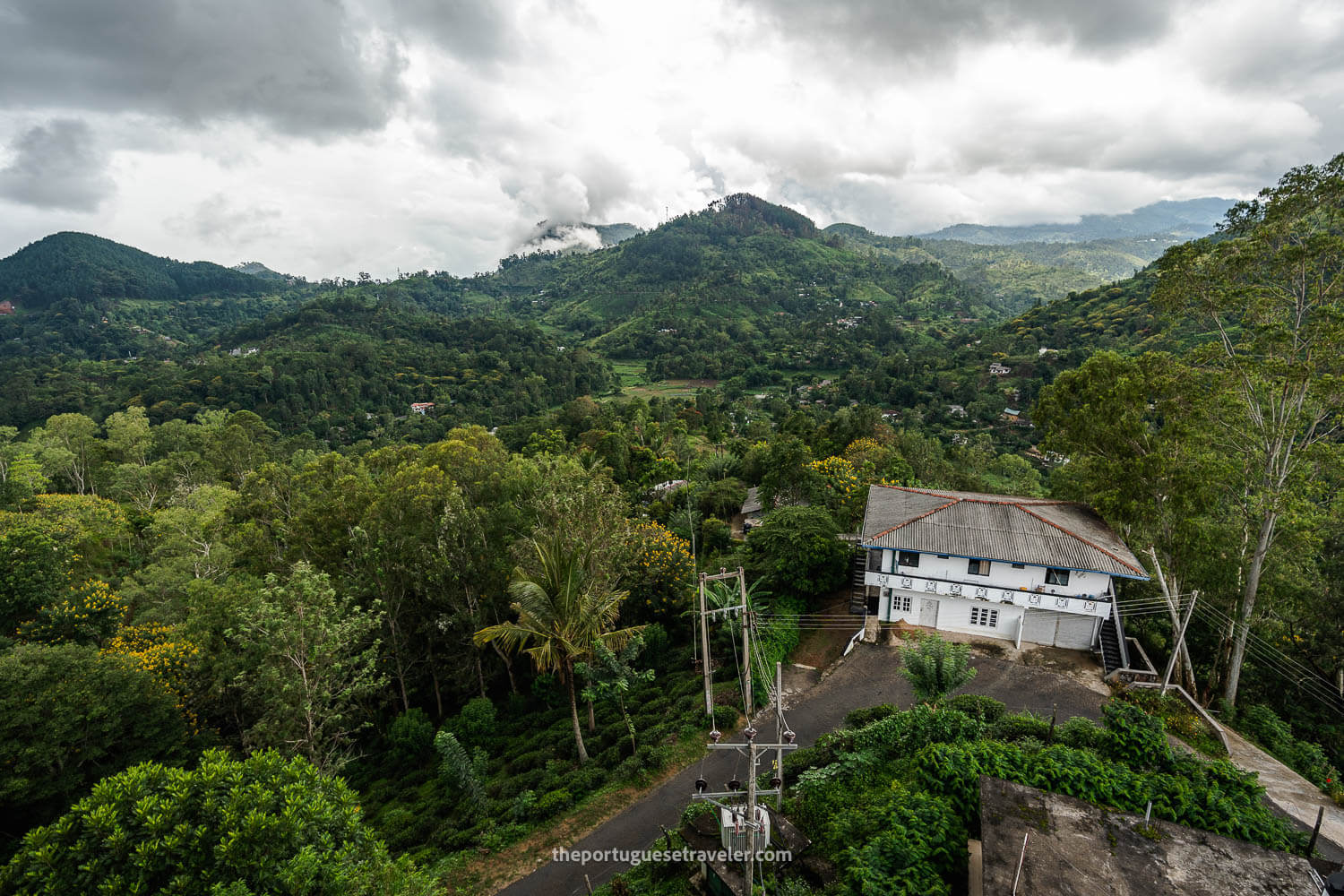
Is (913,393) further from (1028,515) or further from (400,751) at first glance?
(400,751)

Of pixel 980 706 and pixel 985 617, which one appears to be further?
pixel 985 617

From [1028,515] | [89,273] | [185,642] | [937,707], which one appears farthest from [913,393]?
[89,273]

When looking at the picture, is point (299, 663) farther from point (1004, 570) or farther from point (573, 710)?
point (1004, 570)

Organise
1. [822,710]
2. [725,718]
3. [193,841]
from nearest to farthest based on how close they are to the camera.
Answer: [193,841] → [725,718] → [822,710]

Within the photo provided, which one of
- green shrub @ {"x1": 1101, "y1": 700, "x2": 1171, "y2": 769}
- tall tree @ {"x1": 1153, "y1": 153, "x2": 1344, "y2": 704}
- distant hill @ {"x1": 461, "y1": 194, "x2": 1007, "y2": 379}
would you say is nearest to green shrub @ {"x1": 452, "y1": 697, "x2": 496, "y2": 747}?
green shrub @ {"x1": 1101, "y1": 700, "x2": 1171, "y2": 769}

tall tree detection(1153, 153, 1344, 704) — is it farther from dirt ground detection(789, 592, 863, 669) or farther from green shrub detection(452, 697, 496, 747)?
green shrub detection(452, 697, 496, 747)

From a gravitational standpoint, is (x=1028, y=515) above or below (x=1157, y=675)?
above

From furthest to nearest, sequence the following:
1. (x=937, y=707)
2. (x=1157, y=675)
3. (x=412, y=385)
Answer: (x=412, y=385)
(x=1157, y=675)
(x=937, y=707)

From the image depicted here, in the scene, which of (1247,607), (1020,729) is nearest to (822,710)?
(1020,729)
